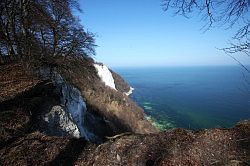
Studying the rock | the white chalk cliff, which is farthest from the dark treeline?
the white chalk cliff

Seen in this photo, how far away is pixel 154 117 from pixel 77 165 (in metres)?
57.1

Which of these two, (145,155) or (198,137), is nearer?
(145,155)

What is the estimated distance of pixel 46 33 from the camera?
2056 cm

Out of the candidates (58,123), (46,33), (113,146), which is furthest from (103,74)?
(113,146)

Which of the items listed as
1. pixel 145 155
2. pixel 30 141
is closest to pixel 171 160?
pixel 145 155

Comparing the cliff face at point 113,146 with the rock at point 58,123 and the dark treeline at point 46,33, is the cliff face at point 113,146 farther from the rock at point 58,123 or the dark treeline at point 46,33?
the dark treeline at point 46,33

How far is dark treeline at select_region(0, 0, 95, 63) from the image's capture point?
19.1m

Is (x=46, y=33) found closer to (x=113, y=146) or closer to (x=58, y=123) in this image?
(x=58, y=123)

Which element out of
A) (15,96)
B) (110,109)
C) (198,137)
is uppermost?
(15,96)

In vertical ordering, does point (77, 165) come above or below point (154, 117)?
above

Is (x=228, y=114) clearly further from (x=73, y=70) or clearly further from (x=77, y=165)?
(x=77, y=165)

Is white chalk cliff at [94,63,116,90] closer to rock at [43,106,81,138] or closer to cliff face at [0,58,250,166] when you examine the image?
rock at [43,106,81,138]

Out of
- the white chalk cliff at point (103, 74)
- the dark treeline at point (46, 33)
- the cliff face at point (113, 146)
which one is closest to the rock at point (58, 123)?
the cliff face at point (113, 146)

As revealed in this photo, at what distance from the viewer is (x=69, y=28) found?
20531mm
